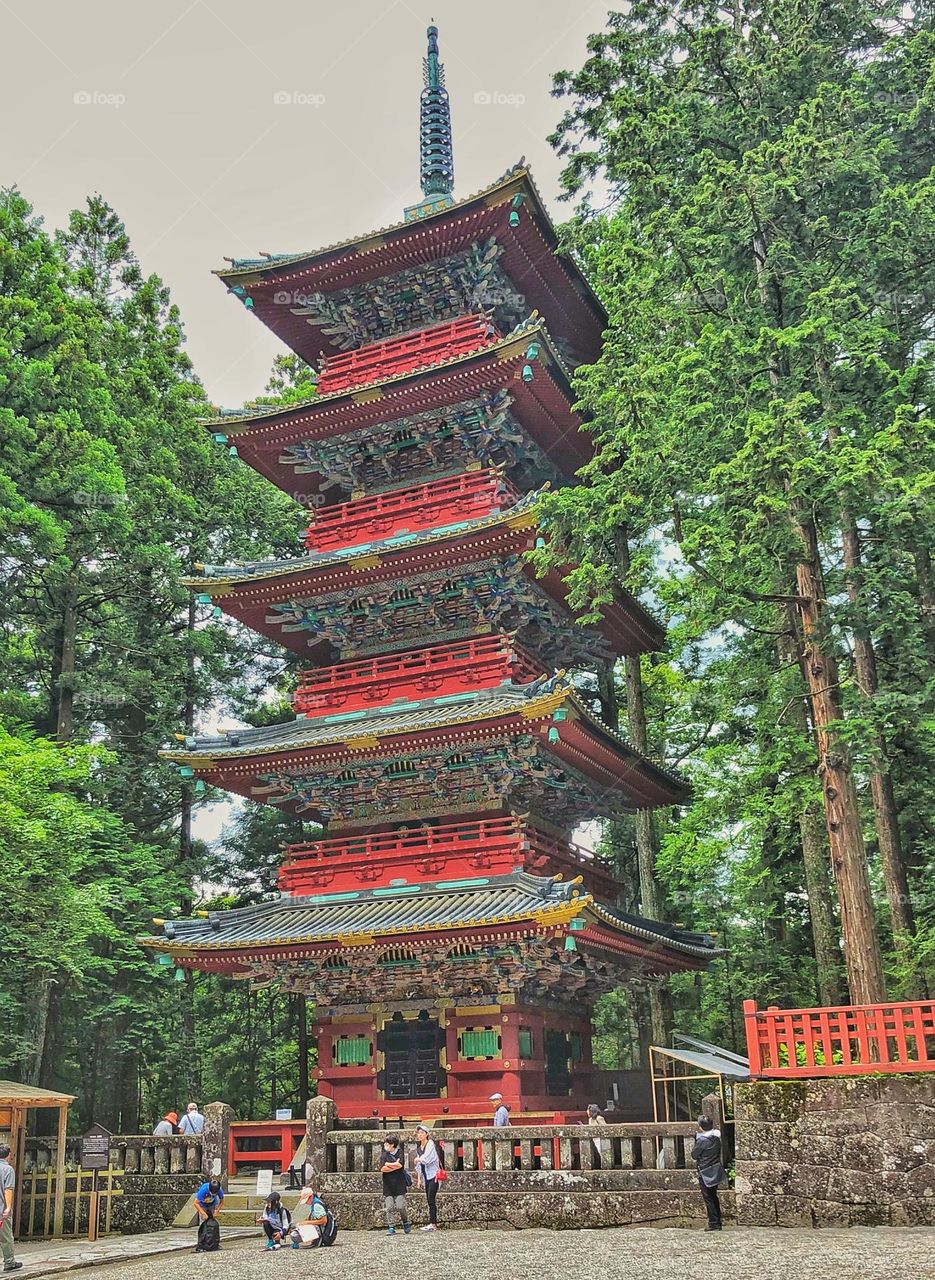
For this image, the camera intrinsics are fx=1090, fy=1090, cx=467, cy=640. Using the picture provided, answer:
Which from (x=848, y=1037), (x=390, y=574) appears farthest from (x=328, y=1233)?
(x=390, y=574)

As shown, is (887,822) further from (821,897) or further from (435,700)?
(435,700)

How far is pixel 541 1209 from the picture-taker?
44.8ft

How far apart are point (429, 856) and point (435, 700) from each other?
3028mm

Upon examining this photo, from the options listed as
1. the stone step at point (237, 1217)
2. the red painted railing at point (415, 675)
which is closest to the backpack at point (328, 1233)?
the stone step at point (237, 1217)

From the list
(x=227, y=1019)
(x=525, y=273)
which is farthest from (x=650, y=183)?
(x=227, y=1019)

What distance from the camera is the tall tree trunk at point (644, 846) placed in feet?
76.4

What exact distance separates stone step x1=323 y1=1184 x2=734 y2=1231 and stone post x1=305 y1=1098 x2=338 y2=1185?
0.45 m

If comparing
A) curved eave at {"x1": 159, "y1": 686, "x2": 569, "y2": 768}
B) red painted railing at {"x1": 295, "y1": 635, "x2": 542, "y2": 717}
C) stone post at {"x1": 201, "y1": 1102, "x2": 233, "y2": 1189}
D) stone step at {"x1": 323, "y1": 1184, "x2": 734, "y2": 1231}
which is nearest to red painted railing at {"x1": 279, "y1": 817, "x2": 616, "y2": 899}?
curved eave at {"x1": 159, "y1": 686, "x2": 569, "y2": 768}

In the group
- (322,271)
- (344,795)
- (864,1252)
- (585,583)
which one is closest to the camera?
(864,1252)

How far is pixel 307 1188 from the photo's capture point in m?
13.8

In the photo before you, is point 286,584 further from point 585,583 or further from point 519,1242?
point 519,1242

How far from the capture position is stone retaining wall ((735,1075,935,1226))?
39.0 feet

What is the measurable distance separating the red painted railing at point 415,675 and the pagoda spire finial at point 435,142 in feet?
37.9

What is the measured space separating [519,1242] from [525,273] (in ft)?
63.2
